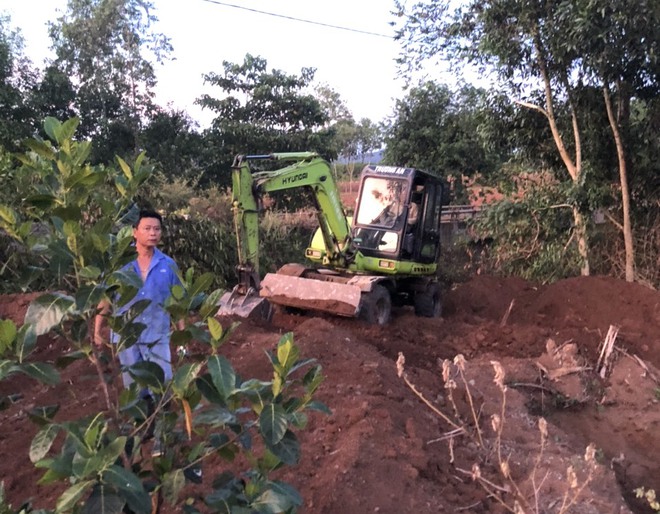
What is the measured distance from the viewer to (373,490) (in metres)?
4.12

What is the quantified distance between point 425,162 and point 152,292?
1540cm

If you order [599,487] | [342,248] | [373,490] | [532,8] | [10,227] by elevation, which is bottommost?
[599,487]

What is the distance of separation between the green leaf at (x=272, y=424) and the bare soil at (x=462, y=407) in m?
0.82

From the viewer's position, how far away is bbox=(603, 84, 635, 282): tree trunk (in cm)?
1037

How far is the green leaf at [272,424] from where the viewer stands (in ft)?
5.88

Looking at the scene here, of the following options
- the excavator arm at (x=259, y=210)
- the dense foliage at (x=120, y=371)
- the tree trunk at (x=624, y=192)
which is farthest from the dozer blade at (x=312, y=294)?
the dense foliage at (x=120, y=371)

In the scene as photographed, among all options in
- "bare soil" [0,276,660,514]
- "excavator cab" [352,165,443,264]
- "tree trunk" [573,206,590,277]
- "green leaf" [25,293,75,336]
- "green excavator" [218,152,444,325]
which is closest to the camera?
"green leaf" [25,293,75,336]

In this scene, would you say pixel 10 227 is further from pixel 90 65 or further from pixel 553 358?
pixel 90 65

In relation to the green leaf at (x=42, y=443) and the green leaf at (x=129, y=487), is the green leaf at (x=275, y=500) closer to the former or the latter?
the green leaf at (x=129, y=487)

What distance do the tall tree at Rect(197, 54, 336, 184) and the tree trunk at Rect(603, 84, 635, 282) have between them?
9.29 m

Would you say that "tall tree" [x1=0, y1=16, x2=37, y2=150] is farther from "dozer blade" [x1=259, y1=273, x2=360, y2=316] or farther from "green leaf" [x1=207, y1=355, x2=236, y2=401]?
"green leaf" [x1=207, y1=355, x2=236, y2=401]

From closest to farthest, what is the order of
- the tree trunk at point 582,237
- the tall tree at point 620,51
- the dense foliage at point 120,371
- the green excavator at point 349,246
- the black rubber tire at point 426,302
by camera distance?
the dense foliage at point 120,371 → the green excavator at point 349,246 → the tall tree at point 620,51 → the black rubber tire at point 426,302 → the tree trunk at point 582,237

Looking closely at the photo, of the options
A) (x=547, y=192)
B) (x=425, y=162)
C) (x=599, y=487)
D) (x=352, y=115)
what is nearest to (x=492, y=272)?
(x=547, y=192)

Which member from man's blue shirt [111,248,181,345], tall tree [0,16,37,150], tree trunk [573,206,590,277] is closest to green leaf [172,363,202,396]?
Answer: man's blue shirt [111,248,181,345]
